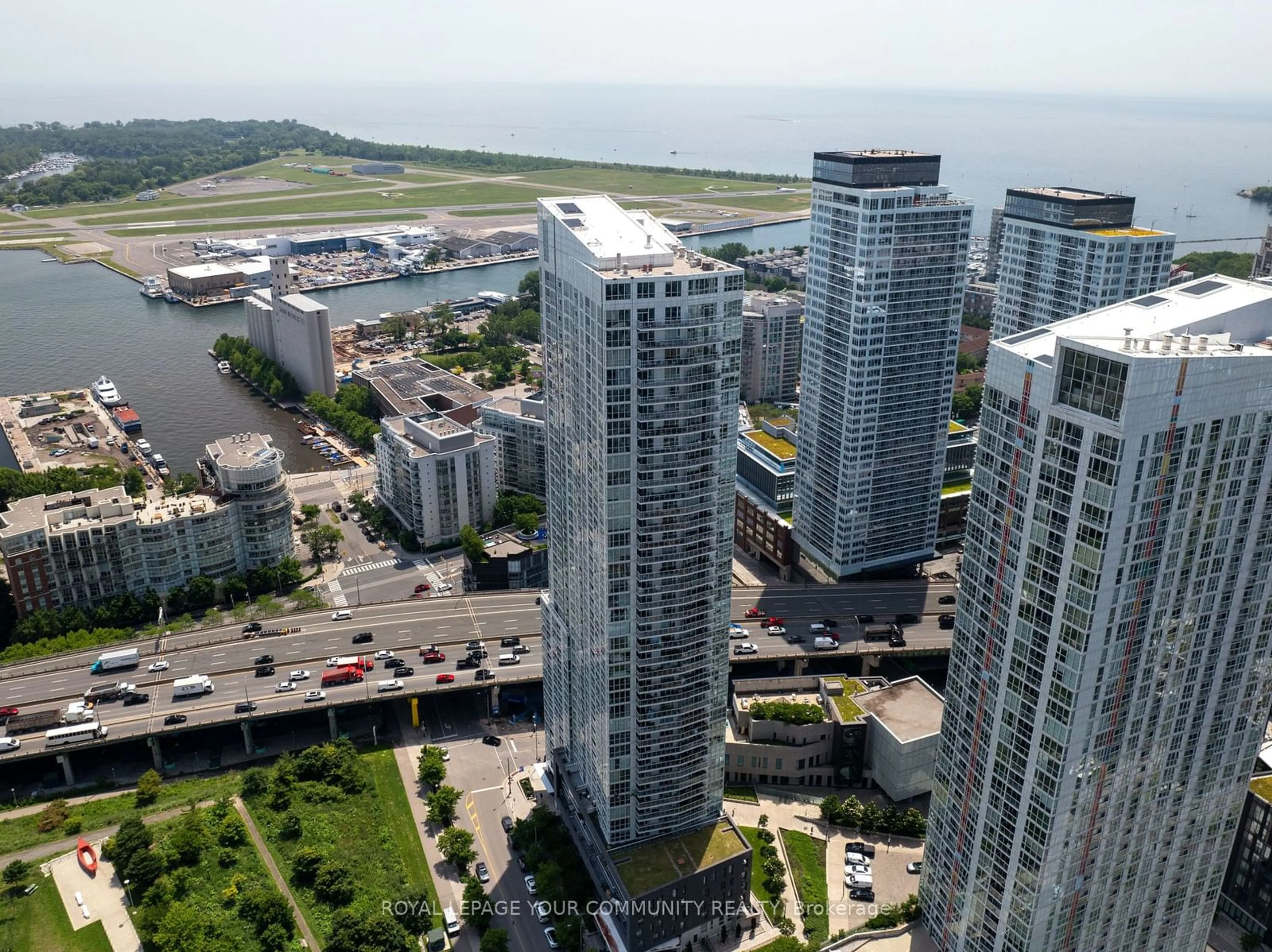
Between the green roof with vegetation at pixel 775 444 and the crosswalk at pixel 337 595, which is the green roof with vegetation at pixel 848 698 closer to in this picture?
the green roof with vegetation at pixel 775 444

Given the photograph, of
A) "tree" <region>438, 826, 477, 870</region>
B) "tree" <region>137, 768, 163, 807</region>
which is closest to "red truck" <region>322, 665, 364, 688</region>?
"tree" <region>137, 768, 163, 807</region>

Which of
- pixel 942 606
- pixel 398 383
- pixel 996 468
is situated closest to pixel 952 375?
pixel 942 606

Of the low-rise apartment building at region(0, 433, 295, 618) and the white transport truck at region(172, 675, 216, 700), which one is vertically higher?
the low-rise apartment building at region(0, 433, 295, 618)

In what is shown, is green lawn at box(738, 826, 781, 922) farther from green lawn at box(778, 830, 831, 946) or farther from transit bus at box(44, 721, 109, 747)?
transit bus at box(44, 721, 109, 747)

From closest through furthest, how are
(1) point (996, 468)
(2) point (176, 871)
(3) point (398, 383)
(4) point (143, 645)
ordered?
(1) point (996, 468) → (2) point (176, 871) → (4) point (143, 645) → (3) point (398, 383)

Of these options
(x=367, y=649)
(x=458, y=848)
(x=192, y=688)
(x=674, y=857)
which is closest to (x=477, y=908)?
(x=458, y=848)

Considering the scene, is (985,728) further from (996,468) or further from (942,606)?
(942,606)
